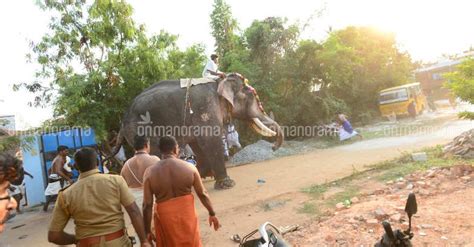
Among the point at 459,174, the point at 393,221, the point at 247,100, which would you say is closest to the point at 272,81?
the point at 247,100

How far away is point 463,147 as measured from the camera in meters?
7.81

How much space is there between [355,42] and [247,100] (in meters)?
13.6

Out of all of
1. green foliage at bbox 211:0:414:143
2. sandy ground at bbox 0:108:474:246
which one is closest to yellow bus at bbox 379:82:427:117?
green foliage at bbox 211:0:414:143

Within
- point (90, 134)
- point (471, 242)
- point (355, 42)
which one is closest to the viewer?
point (471, 242)

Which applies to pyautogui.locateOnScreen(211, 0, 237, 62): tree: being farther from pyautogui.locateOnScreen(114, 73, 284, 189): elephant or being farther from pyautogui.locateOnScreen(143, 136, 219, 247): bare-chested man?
pyautogui.locateOnScreen(143, 136, 219, 247): bare-chested man

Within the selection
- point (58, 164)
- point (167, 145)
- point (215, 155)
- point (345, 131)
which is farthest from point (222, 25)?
point (167, 145)

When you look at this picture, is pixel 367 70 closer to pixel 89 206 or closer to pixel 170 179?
pixel 170 179

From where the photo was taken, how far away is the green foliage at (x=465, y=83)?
21.7ft

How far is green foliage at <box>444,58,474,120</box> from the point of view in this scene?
21.7 feet

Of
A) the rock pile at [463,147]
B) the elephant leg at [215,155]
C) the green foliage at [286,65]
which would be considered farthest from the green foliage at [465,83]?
the green foliage at [286,65]

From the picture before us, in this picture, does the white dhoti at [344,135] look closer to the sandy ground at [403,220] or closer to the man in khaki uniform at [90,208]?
the sandy ground at [403,220]

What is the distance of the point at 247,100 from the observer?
8.91 meters

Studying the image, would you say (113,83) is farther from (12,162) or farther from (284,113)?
(284,113)

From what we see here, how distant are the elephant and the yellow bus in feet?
47.1
